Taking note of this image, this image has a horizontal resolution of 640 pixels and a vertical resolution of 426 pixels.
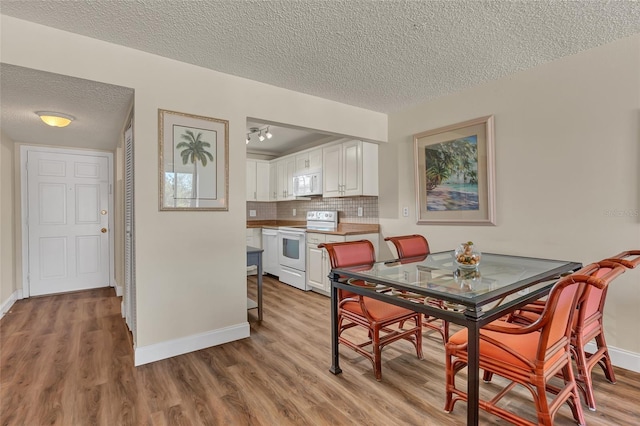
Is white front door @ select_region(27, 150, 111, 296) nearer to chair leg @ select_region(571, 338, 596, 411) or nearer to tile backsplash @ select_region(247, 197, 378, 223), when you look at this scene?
tile backsplash @ select_region(247, 197, 378, 223)

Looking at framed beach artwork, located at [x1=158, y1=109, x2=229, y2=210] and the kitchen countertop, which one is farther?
the kitchen countertop

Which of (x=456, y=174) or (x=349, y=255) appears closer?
(x=349, y=255)

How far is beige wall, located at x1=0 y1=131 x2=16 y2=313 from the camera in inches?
141

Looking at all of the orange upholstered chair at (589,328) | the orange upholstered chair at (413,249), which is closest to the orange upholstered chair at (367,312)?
the orange upholstered chair at (413,249)

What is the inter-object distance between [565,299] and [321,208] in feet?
13.5

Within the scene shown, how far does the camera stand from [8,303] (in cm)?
373

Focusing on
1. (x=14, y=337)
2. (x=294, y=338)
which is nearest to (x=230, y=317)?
(x=294, y=338)

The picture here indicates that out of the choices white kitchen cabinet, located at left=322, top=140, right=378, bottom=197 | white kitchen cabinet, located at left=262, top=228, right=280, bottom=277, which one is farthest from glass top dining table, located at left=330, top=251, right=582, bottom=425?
white kitchen cabinet, located at left=262, top=228, right=280, bottom=277

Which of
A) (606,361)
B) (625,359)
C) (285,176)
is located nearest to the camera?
(606,361)

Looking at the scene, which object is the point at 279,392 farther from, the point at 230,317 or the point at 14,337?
the point at 14,337

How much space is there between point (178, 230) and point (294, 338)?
1387 mm

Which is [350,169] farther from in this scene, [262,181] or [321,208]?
[262,181]

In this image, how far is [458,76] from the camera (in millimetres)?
2811

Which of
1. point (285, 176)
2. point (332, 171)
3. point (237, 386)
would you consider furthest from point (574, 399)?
point (285, 176)
